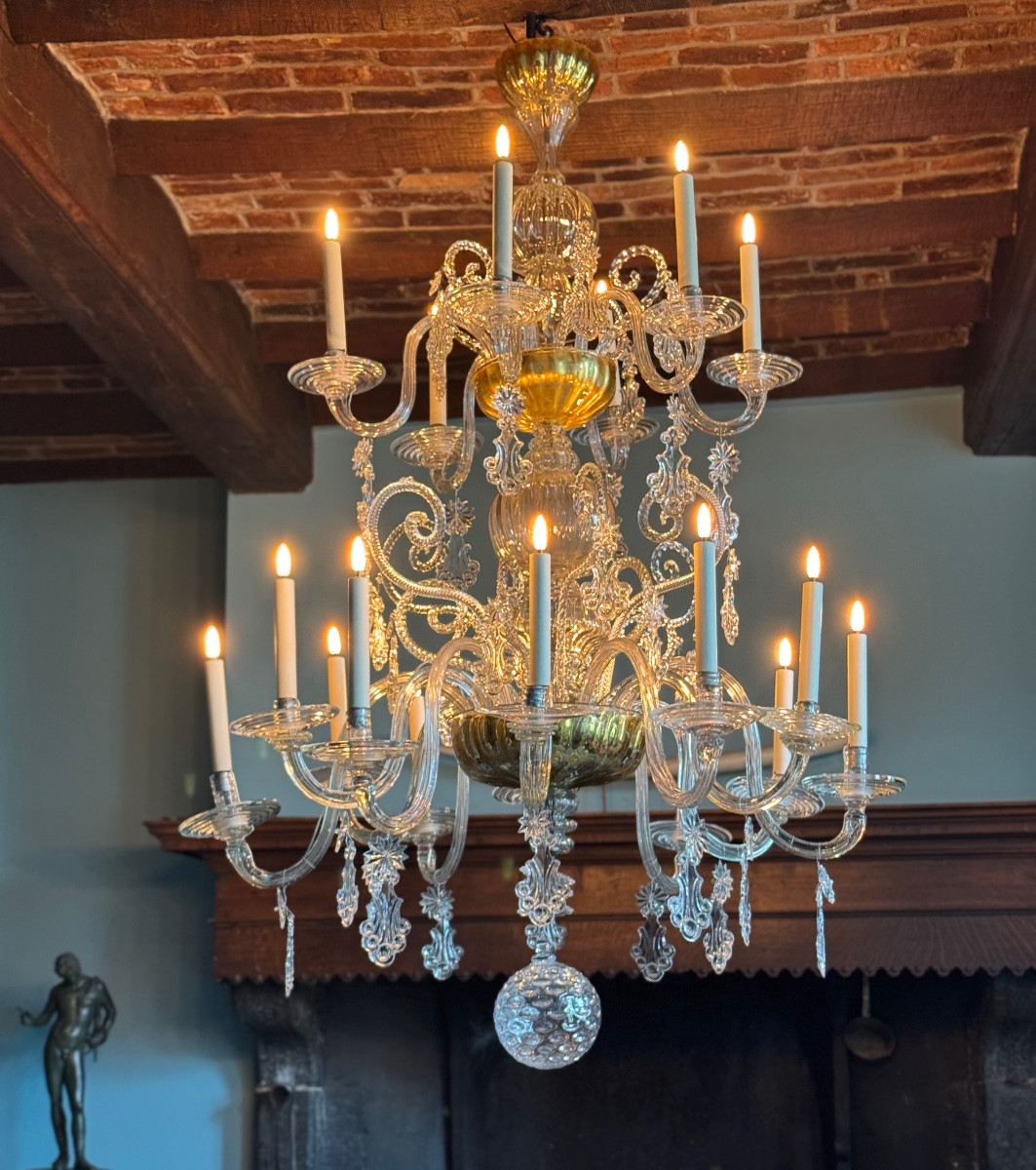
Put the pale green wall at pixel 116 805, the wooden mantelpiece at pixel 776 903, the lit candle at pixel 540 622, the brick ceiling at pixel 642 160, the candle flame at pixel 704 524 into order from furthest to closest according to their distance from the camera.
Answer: the pale green wall at pixel 116 805
the wooden mantelpiece at pixel 776 903
the brick ceiling at pixel 642 160
the candle flame at pixel 704 524
the lit candle at pixel 540 622

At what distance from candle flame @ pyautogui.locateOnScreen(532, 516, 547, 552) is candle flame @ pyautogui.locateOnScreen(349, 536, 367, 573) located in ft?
0.98

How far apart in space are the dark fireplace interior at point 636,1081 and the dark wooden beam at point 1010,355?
5.40 ft

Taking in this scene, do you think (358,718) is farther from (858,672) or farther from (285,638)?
(858,672)

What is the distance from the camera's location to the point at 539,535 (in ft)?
6.93

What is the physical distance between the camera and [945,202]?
3.94 meters

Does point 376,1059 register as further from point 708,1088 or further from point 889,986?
point 889,986

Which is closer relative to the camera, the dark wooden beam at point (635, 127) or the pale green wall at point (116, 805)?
the dark wooden beam at point (635, 127)

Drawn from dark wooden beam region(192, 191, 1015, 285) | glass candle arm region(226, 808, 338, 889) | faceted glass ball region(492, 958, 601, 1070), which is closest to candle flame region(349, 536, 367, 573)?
glass candle arm region(226, 808, 338, 889)

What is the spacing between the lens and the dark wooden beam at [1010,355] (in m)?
3.69

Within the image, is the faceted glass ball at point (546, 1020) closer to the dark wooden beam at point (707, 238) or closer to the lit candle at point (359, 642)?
the lit candle at point (359, 642)

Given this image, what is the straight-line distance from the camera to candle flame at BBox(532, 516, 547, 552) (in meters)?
2.10

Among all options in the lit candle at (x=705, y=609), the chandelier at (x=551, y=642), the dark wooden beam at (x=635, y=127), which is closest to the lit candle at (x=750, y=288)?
the chandelier at (x=551, y=642)

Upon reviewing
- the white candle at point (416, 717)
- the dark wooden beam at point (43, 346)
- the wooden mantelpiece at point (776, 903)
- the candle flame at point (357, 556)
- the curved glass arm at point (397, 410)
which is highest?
the dark wooden beam at point (43, 346)

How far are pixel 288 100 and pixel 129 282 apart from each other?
1.90 ft
